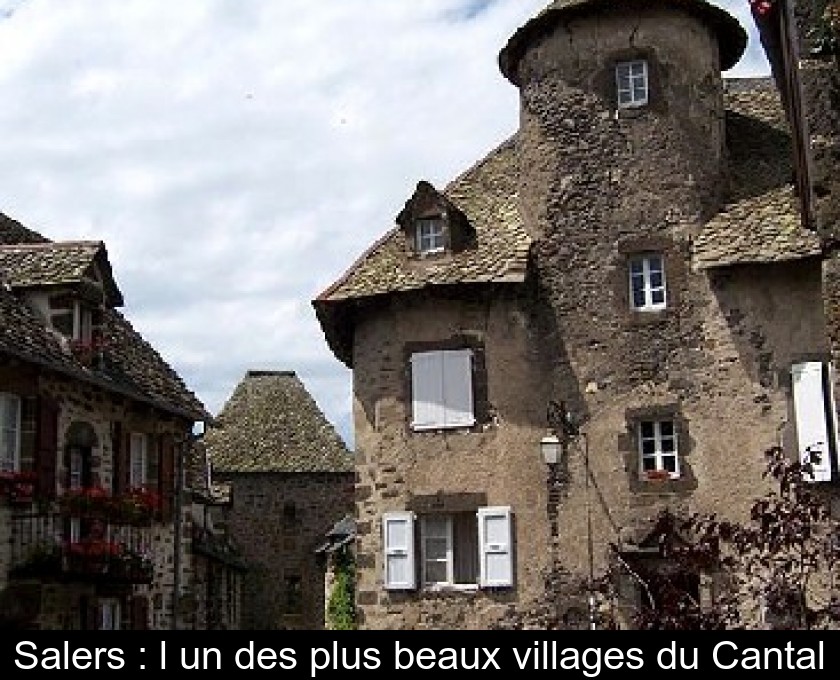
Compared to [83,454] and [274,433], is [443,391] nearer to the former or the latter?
[83,454]

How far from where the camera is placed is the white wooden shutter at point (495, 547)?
20.0 meters

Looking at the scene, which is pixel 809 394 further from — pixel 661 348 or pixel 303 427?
pixel 303 427

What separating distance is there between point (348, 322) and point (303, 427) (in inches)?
842

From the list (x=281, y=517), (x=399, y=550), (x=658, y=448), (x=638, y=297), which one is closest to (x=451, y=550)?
(x=399, y=550)

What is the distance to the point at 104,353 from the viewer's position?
75.5ft

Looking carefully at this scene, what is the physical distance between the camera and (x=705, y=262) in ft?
66.0

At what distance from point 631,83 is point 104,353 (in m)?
10.4

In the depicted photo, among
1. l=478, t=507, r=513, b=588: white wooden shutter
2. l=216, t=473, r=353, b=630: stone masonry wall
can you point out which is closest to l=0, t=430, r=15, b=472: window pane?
Answer: l=478, t=507, r=513, b=588: white wooden shutter

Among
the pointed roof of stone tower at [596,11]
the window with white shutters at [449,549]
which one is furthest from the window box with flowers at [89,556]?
the pointed roof of stone tower at [596,11]

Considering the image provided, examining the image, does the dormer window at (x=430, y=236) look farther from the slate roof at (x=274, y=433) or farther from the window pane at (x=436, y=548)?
the slate roof at (x=274, y=433)

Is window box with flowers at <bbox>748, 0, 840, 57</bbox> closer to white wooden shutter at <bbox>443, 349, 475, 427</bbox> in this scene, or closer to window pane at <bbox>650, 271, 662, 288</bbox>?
window pane at <bbox>650, 271, 662, 288</bbox>

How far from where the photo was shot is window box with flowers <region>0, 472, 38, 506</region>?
61.8 feet

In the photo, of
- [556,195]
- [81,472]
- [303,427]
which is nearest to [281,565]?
[303,427]

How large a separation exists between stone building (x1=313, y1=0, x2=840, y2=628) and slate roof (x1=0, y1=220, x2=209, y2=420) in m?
3.95
